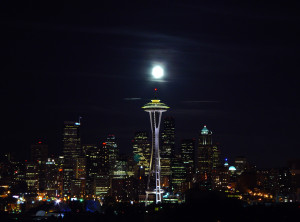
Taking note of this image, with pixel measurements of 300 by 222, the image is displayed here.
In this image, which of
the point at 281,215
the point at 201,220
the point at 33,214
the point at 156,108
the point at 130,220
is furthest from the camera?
the point at 156,108

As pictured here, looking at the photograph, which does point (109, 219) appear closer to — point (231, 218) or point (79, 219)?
point (79, 219)

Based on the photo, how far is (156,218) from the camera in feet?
351

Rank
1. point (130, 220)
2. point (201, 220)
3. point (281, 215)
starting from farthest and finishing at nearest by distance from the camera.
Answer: point (130, 220), point (281, 215), point (201, 220)

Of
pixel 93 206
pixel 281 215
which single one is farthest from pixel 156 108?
pixel 281 215

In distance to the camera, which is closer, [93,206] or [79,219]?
[79,219]

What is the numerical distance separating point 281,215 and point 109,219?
24.7m

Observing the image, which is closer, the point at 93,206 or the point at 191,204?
the point at 191,204

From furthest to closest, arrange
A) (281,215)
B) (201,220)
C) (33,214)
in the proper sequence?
(33,214) < (281,215) < (201,220)

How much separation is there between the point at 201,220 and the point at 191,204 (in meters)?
16.8

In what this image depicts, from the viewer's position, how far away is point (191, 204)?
372 feet

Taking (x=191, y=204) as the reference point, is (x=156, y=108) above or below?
above

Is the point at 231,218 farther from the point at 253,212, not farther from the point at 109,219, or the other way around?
the point at 109,219

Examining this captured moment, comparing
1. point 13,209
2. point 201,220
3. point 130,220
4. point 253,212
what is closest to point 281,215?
point 253,212

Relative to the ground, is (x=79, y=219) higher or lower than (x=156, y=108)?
lower
